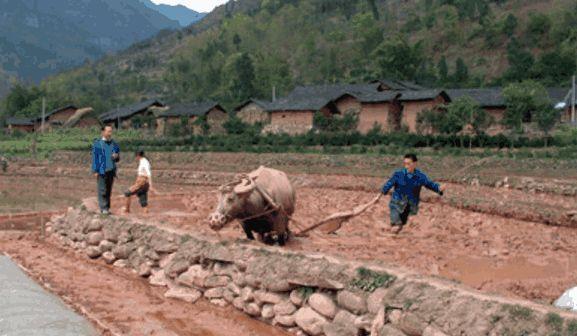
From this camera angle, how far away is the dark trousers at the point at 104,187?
12.2 m

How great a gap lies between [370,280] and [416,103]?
38.3 metres

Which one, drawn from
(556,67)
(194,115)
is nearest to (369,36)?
(556,67)

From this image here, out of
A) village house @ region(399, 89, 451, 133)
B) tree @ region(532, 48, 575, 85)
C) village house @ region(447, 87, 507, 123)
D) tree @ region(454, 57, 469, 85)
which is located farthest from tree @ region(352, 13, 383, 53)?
village house @ region(399, 89, 451, 133)

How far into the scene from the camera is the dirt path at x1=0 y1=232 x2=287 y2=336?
24.4ft

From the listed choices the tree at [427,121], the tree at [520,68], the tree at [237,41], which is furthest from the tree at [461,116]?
the tree at [237,41]

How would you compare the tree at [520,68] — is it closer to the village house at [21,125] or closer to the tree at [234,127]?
the tree at [234,127]

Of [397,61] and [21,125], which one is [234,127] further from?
[21,125]

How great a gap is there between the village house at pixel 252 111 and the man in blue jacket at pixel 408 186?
47.4m

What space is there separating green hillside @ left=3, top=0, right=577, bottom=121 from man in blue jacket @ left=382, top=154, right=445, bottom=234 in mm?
50677

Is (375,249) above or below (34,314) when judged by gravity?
above

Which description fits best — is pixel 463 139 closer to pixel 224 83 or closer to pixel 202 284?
pixel 202 284

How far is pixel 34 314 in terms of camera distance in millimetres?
6523

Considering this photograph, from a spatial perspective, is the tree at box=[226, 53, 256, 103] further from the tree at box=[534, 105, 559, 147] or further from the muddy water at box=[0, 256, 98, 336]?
the muddy water at box=[0, 256, 98, 336]

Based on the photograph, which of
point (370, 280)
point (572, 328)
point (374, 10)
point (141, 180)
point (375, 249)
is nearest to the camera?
point (572, 328)
